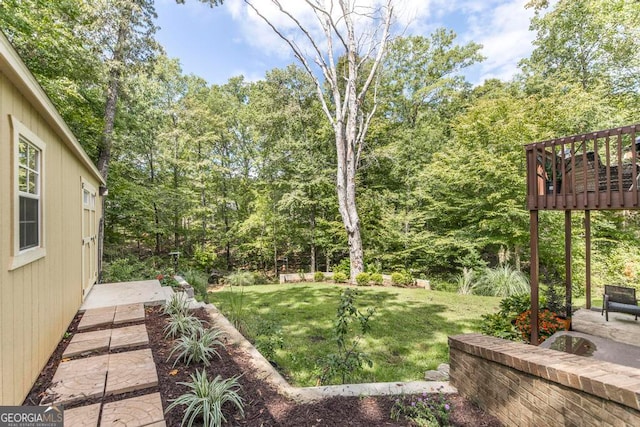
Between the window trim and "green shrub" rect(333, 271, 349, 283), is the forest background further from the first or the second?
the window trim

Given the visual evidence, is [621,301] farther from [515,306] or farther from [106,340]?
[106,340]

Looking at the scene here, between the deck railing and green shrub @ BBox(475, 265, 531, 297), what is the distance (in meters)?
5.02

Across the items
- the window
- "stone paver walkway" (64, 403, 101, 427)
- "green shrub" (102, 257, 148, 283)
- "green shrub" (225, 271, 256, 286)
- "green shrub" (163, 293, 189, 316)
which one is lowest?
"green shrub" (225, 271, 256, 286)

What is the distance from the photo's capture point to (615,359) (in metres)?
3.10

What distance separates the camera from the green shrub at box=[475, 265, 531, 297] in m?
8.08

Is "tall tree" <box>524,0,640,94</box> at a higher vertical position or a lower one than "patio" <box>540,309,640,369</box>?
higher

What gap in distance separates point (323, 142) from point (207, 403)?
1273cm

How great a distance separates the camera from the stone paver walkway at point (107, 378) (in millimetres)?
1959

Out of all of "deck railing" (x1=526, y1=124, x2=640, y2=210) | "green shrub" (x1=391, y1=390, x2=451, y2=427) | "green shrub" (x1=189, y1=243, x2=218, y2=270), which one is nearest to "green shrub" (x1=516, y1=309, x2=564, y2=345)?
"deck railing" (x1=526, y1=124, x2=640, y2=210)

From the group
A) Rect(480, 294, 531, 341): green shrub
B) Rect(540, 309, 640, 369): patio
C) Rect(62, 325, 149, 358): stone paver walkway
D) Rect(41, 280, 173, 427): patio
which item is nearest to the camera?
Rect(41, 280, 173, 427): patio

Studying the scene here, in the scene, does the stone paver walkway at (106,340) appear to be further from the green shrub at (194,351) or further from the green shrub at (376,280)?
the green shrub at (376,280)

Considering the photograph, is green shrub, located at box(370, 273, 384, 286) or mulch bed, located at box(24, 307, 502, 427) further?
green shrub, located at box(370, 273, 384, 286)

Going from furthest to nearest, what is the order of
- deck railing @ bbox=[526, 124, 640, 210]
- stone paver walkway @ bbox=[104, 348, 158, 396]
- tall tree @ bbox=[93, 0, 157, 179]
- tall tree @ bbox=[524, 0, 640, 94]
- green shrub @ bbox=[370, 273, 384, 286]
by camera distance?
tall tree @ bbox=[524, 0, 640, 94], green shrub @ bbox=[370, 273, 384, 286], tall tree @ bbox=[93, 0, 157, 179], deck railing @ bbox=[526, 124, 640, 210], stone paver walkway @ bbox=[104, 348, 158, 396]

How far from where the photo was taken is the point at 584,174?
142 inches
